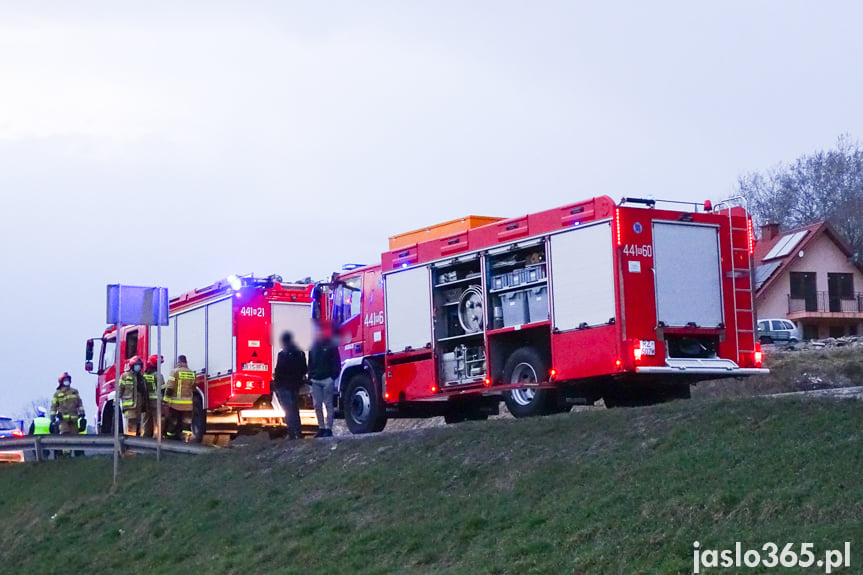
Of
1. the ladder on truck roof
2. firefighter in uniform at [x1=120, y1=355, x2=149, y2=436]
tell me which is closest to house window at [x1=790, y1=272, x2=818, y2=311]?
firefighter in uniform at [x1=120, y1=355, x2=149, y2=436]

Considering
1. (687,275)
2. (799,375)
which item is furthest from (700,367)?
(799,375)

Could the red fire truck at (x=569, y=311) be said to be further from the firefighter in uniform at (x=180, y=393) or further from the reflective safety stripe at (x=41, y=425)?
the reflective safety stripe at (x=41, y=425)

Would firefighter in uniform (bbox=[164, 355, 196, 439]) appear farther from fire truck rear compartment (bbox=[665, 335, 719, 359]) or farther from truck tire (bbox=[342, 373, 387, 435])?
fire truck rear compartment (bbox=[665, 335, 719, 359])

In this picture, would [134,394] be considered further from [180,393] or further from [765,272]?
[765,272]

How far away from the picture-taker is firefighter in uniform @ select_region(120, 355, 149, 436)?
68.4ft

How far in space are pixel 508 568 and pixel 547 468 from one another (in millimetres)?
2090

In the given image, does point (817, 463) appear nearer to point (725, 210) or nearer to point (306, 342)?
point (725, 210)

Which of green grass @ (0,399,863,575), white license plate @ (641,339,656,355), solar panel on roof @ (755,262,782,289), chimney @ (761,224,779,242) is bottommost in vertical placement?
green grass @ (0,399,863,575)

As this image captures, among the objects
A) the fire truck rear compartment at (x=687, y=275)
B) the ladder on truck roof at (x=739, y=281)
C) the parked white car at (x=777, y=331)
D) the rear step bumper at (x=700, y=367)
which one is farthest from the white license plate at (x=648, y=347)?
the parked white car at (x=777, y=331)

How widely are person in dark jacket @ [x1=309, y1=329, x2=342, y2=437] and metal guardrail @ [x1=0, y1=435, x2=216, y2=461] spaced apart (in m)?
1.55

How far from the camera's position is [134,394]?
20906 millimetres

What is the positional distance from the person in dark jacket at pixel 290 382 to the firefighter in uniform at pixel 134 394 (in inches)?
157

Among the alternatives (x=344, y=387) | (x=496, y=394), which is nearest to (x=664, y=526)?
(x=496, y=394)

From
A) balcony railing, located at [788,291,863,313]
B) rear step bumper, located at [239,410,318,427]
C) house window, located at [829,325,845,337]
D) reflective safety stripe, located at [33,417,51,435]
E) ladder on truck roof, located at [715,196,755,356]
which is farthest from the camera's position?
house window, located at [829,325,845,337]
